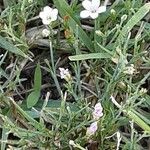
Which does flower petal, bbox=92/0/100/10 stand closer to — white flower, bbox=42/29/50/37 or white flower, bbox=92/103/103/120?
white flower, bbox=42/29/50/37

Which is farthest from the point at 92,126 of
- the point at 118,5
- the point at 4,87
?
the point at 118,5

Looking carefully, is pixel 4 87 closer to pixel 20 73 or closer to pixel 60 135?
pixel 20 73

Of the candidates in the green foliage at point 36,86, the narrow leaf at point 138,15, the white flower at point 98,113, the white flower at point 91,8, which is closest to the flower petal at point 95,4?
the white flower at point 91,8

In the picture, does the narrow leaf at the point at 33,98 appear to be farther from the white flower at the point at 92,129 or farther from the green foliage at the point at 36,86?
the white flower at the point at 92,129

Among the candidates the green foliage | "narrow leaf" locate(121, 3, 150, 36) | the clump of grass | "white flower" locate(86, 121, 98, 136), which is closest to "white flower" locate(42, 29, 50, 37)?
the clump of grass

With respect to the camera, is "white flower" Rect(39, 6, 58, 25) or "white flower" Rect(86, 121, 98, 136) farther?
"white flower" Rect(39, 6, 58, 25)

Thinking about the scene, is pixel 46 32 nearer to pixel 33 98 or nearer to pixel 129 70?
pixel 33 98

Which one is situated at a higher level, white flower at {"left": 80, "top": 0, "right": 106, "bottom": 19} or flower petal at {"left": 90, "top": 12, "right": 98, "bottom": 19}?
white flower at {"left": 80, "top": 0, "right": 106, "bottom": 19}
